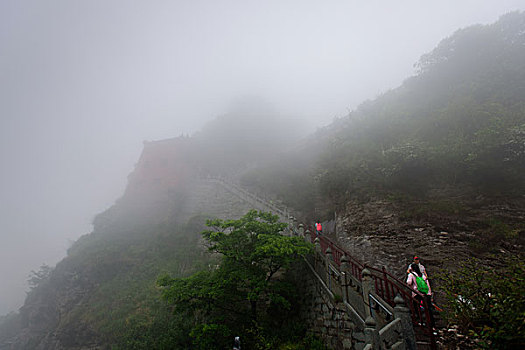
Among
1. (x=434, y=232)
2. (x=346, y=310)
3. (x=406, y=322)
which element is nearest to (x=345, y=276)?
(x=346, y=310)

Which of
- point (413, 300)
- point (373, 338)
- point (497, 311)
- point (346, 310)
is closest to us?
point (497, 311)

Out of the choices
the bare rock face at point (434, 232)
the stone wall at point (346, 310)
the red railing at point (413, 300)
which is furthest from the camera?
the bare rock face at point (434, 232)

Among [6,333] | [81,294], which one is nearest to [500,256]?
[81,294]

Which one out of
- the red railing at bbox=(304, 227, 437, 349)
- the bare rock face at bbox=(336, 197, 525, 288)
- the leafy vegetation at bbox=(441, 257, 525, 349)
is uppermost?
the leafy vegetation at bbox=(441, 257, 525, 349)

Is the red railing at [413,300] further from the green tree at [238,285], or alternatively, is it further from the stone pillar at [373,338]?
the green tree at [238,285]

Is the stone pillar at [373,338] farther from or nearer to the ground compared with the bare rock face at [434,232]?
farther from the ground

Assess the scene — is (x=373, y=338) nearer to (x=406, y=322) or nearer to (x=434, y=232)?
(x=406, y=322)

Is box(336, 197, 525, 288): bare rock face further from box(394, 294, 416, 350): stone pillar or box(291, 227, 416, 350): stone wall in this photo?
box(394, 294, 416, 350): stone pillar

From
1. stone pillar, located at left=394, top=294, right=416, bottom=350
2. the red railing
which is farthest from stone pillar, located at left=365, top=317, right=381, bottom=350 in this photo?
the red railing

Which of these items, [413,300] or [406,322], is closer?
[406,322]

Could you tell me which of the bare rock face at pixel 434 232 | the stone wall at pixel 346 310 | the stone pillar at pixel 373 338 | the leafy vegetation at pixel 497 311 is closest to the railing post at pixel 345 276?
the stone wall at pixel 346 310

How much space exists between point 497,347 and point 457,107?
1742cm

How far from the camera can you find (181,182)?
34.6 metres

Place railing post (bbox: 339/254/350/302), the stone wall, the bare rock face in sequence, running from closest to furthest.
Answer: the stone wall
railing post (bbox: 339/254/350/302)
the bare rock face
